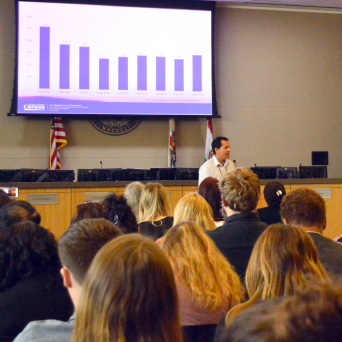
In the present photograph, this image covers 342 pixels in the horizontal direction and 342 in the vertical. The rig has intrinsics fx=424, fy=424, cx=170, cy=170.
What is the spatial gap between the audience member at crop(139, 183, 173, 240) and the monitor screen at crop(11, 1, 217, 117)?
3635 mm

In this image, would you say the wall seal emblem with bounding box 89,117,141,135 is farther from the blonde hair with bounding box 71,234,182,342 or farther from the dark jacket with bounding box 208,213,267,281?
the blonde hair with bounding box 71,234,182,342

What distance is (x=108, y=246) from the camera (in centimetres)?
76

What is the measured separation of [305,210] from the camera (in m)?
2.21

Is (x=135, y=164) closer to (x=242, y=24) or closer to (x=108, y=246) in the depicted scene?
(x=242, y=24)

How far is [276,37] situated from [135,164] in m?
3.33

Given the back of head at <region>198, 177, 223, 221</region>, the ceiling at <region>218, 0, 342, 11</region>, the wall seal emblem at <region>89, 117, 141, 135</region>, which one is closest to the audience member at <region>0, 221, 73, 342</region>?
the back of head at <region>198, 177, 223, 221</region>

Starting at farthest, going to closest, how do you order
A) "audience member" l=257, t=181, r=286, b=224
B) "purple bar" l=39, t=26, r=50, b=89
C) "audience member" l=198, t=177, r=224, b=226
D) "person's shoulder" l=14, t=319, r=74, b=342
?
1. "purple bar" l=39, t=26, r=50, b=89
2. "audience member" l=257, t=181, r=286, b=224
3. "audience member" l=198, t=177, r=224, b=226
4. "person's shoulder" l=14, t=319, r=74, b=342

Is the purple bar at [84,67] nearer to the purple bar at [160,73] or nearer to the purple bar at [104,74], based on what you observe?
the purple bar at [104,74]

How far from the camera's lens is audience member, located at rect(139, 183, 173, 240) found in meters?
3.04

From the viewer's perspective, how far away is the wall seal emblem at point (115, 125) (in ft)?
22.2

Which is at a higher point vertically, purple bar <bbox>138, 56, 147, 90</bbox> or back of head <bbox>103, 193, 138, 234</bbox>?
purple bar <bbox>138, 56, 147, 90</bbox>

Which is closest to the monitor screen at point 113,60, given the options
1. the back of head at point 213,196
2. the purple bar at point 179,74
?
the purple bar at point 179,74

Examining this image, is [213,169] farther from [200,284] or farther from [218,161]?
[200,284]

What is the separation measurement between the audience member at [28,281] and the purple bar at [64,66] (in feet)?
16.6
